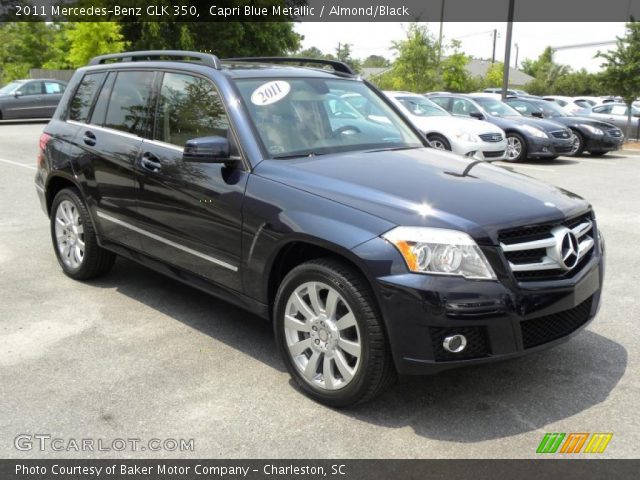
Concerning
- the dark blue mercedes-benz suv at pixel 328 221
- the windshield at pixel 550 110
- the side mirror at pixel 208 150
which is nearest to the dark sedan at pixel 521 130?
the windshield at pixel 550 110

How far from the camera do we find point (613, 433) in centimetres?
330

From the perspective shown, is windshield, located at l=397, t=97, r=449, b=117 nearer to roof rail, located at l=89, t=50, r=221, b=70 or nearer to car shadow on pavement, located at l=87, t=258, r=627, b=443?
roof rail, located at l=89, t=50, r=221, b=70

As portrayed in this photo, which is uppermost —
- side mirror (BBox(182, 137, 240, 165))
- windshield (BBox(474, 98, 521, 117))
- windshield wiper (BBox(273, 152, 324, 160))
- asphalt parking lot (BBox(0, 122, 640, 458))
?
side mirror (BBox(182, 137, 240, 165))

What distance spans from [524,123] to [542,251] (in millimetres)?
12907

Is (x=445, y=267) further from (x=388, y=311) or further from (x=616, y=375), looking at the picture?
(x=616, y=375)

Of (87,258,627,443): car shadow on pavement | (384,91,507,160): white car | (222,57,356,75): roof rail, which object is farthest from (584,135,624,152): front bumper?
(87,258,627,443): car shadow on pavement

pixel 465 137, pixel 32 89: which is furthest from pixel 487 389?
pixel 32 89

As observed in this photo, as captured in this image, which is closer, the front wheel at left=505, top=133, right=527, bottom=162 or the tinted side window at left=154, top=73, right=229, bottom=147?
the tinted side window at left=154, top=73, right=229, bottom=147

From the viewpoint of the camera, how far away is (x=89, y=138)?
5.29m

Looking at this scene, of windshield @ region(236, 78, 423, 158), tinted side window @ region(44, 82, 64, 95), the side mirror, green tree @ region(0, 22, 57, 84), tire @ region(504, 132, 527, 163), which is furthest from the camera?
green tree @ region(0, 22, 57, 84)

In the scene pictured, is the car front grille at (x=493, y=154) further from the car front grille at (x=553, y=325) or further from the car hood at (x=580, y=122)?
the car front grille at (x=553, y=325)

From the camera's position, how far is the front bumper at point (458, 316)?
10.3 ft

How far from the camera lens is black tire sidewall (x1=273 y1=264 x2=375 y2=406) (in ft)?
10.8

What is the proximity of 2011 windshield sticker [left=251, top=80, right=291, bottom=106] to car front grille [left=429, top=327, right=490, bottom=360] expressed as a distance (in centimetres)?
192
